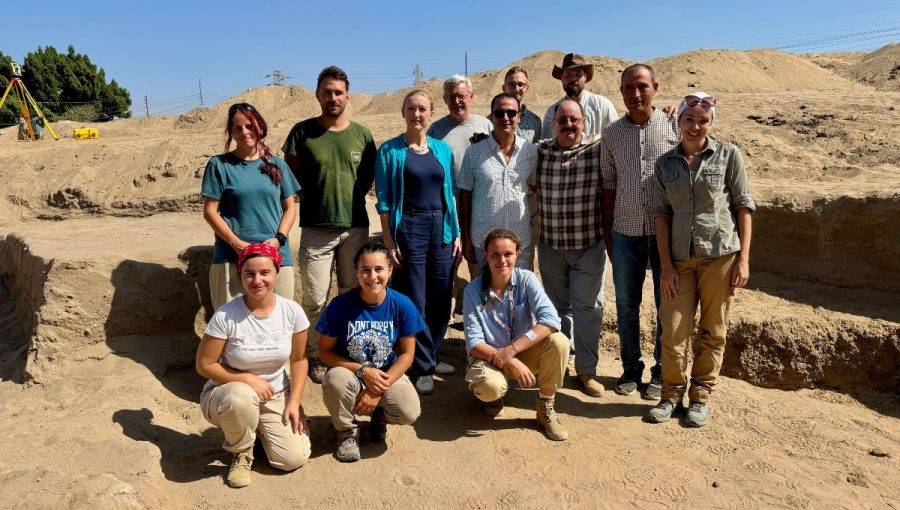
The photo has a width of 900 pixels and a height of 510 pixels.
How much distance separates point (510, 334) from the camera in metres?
3.50

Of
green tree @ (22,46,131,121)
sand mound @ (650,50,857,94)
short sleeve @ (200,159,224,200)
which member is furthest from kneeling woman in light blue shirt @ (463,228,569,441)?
green tree @ (22,46,131,121)

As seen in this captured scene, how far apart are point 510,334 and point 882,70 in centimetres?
2357

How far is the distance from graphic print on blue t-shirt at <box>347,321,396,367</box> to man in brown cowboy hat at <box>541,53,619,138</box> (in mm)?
1754

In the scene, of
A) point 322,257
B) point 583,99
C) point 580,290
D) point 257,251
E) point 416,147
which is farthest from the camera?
point 583,99

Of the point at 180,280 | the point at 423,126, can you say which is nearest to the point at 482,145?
the point at 423,126

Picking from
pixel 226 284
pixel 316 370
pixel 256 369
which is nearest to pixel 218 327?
pixel 256 369

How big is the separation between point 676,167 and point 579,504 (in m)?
1.77

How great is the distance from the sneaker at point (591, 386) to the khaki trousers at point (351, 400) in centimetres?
122

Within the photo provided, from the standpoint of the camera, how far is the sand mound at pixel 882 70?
1956 centimetres

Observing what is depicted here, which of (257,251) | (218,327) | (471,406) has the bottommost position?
(471,406)

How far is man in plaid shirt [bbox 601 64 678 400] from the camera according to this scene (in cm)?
349

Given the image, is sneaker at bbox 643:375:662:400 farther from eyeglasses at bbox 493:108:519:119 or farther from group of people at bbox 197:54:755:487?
eyeglasses at bbox 493:108:519:119

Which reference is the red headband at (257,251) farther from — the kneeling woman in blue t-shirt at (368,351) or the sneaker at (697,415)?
the sneaker at (697,415)

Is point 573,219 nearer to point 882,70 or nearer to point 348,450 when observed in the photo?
point 348,450
